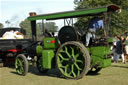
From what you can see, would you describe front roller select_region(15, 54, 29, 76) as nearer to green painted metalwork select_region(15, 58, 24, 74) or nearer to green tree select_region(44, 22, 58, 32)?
green painted metalwork select_region(15, 58, 24, 74)

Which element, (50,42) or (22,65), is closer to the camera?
(50,42)

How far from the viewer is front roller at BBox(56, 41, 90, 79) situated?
605cm

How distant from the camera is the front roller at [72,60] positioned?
605 centimetres

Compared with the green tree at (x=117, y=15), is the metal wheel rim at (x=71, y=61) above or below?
below

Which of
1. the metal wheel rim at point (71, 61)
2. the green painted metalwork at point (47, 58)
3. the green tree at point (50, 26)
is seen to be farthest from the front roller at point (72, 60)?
the green tree at point (50, 26)

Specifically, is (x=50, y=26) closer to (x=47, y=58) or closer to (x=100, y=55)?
(x=47, y=58)

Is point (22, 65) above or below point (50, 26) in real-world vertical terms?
below

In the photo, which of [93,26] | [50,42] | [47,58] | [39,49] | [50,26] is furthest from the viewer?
[50,26]

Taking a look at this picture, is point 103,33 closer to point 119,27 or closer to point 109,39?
point 109,39

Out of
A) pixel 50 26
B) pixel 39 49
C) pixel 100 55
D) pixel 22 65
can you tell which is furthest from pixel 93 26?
pixel 22 65

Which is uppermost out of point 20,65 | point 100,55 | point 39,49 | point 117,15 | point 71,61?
point 117,15

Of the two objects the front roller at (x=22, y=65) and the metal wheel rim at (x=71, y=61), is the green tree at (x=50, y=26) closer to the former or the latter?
the metal wheel rim at (x=71, y=61)

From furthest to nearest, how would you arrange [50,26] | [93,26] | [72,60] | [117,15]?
[117,15]
[50,26]
[93,26]
[72,60]

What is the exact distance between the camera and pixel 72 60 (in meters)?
6.37
